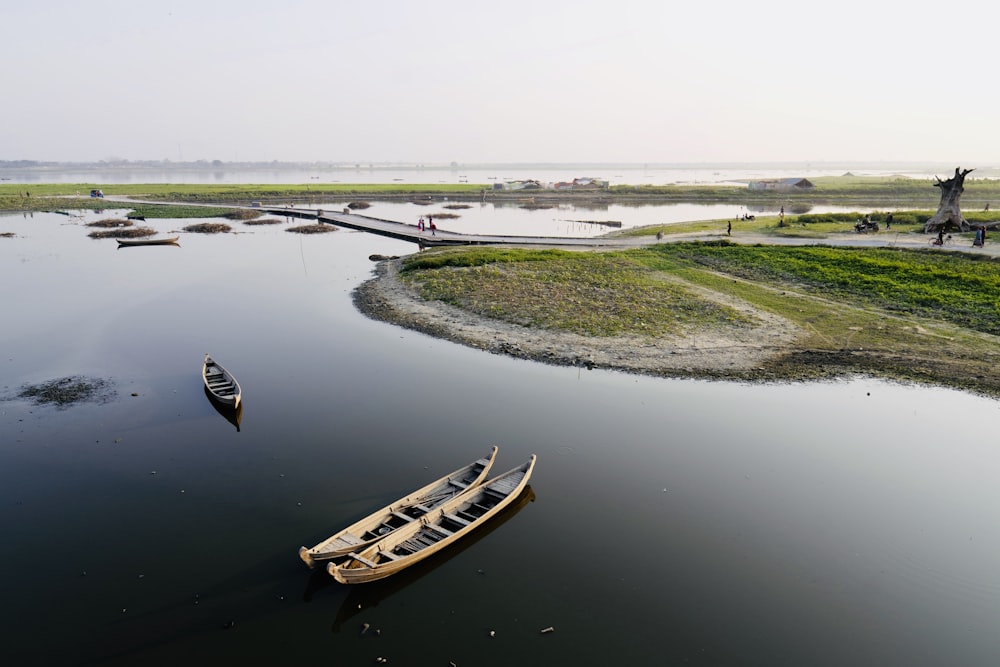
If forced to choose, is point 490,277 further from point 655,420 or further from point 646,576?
point 646,576

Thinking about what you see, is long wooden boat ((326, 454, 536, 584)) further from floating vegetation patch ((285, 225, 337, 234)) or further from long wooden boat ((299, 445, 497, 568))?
floating vegetation patch ((285, 225, 337, 234))

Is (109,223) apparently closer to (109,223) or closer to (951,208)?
(109,223)

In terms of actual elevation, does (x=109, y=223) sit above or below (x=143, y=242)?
above

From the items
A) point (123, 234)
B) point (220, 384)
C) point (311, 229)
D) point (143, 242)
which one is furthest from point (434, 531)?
point (123, 234)

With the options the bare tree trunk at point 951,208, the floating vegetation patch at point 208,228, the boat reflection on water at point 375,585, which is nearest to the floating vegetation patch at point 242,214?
the floating vegetation patch at point 208,228

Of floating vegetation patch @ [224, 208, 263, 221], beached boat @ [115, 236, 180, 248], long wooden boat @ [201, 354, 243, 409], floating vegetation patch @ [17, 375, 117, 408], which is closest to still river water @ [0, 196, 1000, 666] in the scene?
floating vegetation patch @ [17, 375, 117, 408]

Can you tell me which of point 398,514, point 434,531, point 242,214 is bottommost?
point 434,531
